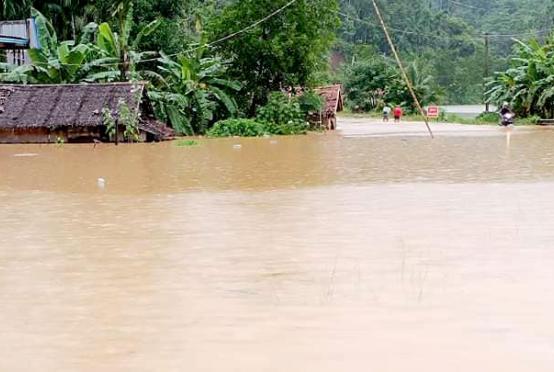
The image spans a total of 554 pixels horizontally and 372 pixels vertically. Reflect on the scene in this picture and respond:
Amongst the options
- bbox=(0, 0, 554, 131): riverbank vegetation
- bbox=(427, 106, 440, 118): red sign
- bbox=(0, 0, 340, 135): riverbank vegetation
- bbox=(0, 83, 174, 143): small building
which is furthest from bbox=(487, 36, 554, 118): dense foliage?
bbox=(0, 83, 174, 143): small building

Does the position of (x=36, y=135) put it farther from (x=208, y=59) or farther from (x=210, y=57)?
(x=210, y=57)

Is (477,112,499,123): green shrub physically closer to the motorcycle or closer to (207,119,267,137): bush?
the motorcycle

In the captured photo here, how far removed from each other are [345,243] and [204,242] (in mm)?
1304

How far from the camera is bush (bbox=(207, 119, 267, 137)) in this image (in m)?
25.3

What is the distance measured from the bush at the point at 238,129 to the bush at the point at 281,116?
0.73m

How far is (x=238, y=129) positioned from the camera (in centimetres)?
2534

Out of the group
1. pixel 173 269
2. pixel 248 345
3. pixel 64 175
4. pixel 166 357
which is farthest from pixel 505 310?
pixel 64 175

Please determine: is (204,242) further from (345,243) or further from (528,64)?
(528,64)

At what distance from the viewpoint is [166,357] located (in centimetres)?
434

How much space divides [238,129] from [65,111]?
5.62 m

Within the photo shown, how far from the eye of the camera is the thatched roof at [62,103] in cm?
2173

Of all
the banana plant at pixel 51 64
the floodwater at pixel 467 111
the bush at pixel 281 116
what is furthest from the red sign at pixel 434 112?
the banana plant at pixel 51 64

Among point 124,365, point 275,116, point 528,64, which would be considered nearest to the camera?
point 124,365

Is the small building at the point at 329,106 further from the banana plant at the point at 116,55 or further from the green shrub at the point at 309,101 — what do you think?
the banana plant at the point at 116,55
